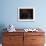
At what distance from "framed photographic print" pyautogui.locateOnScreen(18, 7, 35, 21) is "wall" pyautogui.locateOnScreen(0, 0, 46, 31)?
0.10 metres

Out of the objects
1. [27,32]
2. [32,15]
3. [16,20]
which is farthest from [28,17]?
[27,32]

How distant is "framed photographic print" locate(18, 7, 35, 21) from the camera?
164 inches

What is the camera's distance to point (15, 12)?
4.20m

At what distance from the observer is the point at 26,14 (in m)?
4.20

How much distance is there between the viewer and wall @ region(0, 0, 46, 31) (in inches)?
164

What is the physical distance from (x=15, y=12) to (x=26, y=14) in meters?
0.36

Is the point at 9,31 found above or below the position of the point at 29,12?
below

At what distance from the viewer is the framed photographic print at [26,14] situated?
4.17 metres

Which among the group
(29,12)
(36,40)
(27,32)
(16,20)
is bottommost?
(36,40)

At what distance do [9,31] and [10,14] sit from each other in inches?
27.3

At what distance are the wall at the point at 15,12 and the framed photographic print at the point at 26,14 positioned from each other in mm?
100

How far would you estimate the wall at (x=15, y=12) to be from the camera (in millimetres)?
4176

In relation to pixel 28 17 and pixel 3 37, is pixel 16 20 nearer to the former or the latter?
pixel 28 17

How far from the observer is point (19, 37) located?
12.2ft
